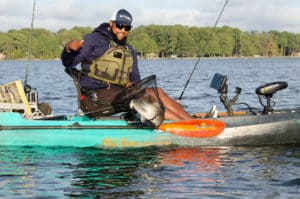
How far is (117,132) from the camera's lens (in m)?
9.00

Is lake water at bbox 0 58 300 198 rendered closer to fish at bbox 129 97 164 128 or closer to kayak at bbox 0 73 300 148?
kayak at bbox 0 73 300 148

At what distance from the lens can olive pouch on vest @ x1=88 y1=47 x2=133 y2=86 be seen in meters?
8.87

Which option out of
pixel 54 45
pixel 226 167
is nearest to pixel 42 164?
pixel 226 167

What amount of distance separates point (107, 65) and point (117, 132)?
989mm

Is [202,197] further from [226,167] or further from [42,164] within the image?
[42,164]

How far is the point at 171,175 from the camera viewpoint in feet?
24.6

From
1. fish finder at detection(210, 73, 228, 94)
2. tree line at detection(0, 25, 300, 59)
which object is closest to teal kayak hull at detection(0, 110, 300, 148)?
fish finder at detection(210, 73, 228, 94)

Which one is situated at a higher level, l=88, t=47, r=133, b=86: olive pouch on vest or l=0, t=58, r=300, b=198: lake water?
l=88, t=47, r=133, b=86: olive pouch on vest

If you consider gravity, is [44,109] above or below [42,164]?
above

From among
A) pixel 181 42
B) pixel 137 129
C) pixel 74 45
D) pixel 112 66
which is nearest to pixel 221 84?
pixel 137 129

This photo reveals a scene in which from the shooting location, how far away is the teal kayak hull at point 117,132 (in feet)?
29.3

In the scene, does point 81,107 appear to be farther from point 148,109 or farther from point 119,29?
point 119,29

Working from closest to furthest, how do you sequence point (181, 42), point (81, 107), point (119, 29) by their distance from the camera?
point (119, 29) < point (81, 107) < point (181, 42)

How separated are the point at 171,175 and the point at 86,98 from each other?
A: 2152 mm
